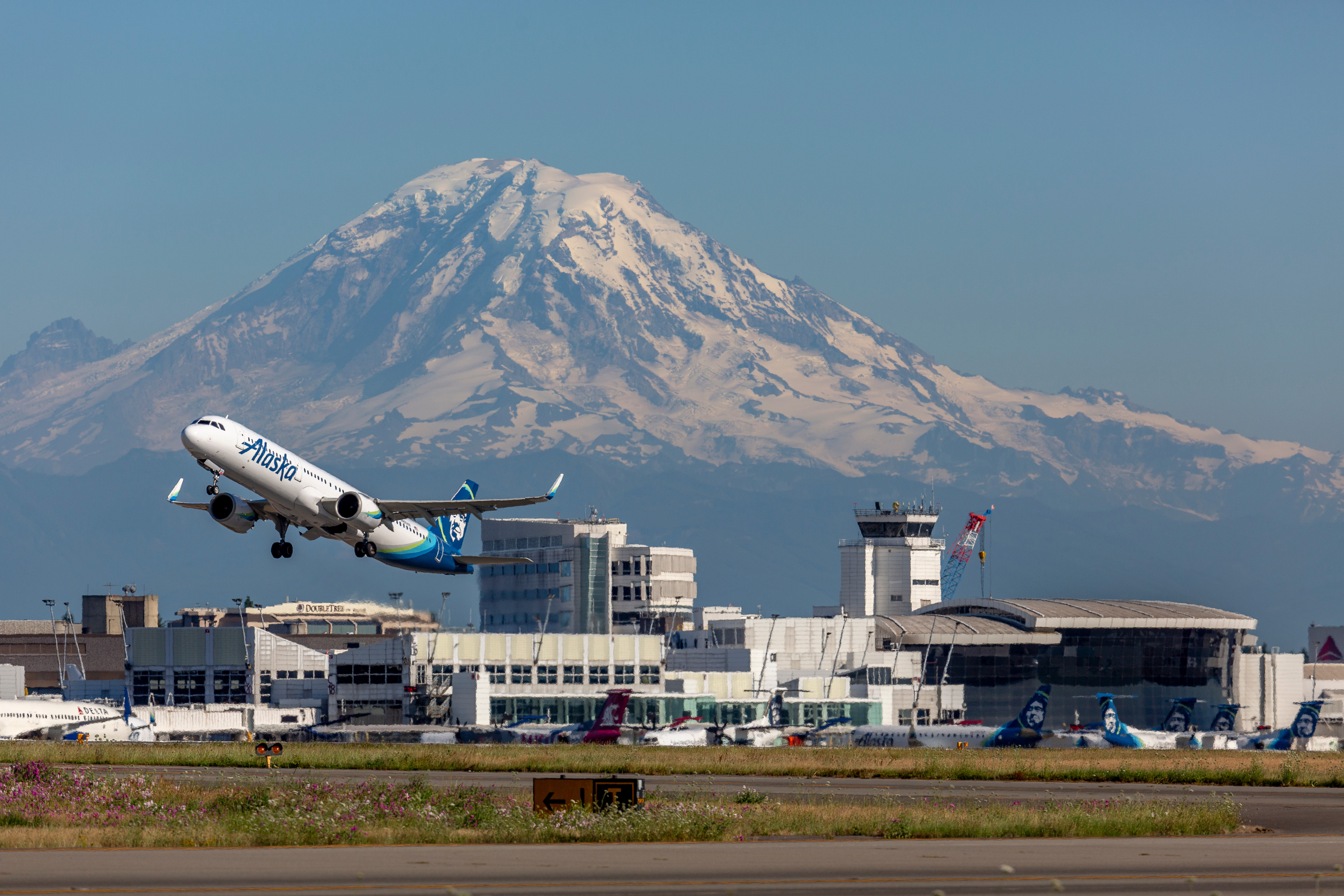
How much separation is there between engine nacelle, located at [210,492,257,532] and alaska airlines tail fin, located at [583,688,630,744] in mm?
46241

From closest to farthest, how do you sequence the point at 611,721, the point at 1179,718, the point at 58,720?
1. the point at 58,720
2. the point at 611,721
3. the point at 1179,718

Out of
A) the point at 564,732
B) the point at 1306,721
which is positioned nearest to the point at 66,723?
the point at 564,732

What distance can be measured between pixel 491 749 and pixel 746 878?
66.4 metres

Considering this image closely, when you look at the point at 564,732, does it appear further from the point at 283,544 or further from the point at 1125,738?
the point at 283,544

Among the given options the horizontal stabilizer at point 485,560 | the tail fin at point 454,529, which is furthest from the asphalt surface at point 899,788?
the tail fin at point 454,529

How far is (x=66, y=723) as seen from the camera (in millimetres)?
123625

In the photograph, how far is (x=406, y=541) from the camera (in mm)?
91500

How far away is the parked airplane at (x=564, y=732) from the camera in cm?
12350

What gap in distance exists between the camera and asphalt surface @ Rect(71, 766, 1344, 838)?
53.3 m

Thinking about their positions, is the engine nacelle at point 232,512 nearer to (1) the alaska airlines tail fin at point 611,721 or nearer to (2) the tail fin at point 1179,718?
(1) the alaska airlines tail fin at point 611,721

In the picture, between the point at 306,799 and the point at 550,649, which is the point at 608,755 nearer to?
the point at 306,799

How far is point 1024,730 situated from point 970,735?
8.58 m

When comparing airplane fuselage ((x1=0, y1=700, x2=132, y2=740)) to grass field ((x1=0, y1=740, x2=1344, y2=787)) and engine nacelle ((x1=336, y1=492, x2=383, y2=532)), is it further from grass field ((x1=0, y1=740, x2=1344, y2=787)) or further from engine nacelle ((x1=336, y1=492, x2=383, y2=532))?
engine nacelle ((x1=336, y1=492, x2=383, y2=532))

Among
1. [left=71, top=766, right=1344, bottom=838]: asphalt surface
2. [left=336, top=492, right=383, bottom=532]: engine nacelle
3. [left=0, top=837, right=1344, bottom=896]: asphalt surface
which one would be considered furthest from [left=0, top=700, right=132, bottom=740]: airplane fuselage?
[left=0, top=837, right=1344, bottom=896]: asphalt surface
